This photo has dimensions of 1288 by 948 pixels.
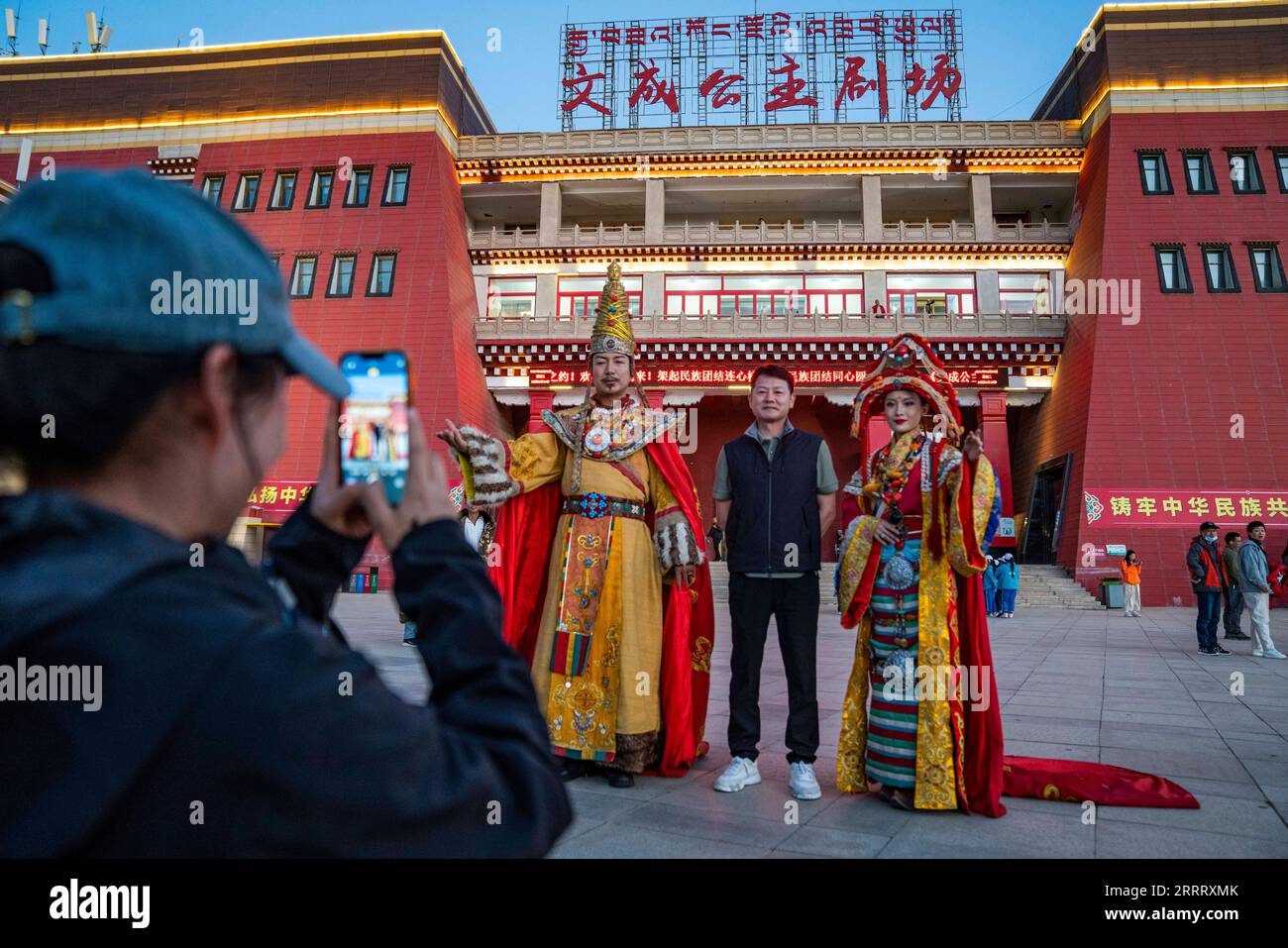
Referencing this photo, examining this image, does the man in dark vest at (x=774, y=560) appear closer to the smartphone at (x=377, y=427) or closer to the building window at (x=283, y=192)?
the smartphone at (x=377, y=427)

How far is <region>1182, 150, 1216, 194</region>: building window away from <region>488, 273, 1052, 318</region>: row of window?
12.6 feet

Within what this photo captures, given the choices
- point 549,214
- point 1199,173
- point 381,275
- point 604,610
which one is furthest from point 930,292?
point 604,610

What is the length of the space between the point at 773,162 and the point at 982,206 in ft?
20.1

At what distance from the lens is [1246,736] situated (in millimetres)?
4555

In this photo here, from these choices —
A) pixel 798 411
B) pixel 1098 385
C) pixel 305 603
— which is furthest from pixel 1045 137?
pixel 305 603

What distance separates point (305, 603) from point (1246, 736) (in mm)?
5651

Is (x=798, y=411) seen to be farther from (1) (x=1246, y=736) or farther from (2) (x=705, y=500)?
(1) (x=1246, y=736)

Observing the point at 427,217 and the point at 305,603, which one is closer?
the point at 305,603

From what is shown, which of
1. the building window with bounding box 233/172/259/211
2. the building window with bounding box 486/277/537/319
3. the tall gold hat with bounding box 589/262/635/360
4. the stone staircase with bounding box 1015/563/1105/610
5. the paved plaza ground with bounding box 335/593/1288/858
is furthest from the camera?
the building window with bounding box 486/277/537/319

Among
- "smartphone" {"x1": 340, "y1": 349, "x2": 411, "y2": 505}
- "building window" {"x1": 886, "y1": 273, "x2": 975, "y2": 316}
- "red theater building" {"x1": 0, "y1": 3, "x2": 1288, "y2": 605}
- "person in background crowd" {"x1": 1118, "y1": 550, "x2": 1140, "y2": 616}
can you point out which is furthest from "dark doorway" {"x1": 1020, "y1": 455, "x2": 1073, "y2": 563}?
"smartphone" {"x1": 340, "y1": 349, "x2": 411, "y2": 505}

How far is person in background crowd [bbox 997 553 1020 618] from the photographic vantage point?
578 inches

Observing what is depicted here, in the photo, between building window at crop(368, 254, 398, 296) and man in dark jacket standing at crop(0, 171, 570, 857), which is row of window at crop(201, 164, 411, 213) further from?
man in dark jacket standing at crop(0, 171, 570, 857)

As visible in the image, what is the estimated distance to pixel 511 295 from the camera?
75.0ft

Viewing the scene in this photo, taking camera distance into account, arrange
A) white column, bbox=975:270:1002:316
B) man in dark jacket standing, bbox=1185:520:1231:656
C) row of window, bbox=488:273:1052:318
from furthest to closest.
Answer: row of window, bbox=488:273:1052:318, white column, bbox=975:270:1002:316, man in dark jacket standing, bbox=1185:520:1231:656
